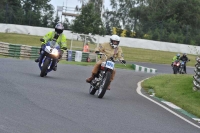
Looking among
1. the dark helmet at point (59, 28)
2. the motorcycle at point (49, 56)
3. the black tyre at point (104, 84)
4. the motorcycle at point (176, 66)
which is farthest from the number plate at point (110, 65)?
the motorcycle at point (176, 66)

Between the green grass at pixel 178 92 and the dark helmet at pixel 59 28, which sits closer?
the green grass at pixel 178 92

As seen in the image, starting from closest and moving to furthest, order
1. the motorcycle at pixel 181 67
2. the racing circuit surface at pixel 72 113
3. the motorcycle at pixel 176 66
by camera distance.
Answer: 1. the racing circuit surface at pixel 72 113
2. the motorcycle at pixel 176 66
3. the motorcycle at pixel 181 67

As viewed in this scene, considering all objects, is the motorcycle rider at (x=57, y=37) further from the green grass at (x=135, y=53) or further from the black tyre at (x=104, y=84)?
the green grass at (x=135, y=53)

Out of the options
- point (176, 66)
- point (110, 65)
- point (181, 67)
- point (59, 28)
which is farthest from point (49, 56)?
point (181, 67)

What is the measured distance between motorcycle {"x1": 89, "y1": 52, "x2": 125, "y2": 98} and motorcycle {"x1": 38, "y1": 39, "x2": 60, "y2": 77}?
3.03 m

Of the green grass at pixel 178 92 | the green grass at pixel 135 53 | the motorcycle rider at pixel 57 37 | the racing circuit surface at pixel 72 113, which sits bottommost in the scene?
the green grass at pixel 135 53

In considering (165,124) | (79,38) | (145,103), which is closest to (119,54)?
(145,103)

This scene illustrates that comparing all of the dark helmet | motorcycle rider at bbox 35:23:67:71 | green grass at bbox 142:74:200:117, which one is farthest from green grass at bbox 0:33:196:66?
the dark helmet

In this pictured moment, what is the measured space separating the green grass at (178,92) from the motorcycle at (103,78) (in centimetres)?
212

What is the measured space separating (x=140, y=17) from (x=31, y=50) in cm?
4877

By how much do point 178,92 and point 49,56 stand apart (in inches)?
162

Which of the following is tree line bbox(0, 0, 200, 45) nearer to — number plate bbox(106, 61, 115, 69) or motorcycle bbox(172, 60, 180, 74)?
motorcycle bbox(172, 60, 180, 74)

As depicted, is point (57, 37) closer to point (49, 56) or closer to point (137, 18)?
point (49, 56)

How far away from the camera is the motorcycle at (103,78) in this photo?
1400 cm
